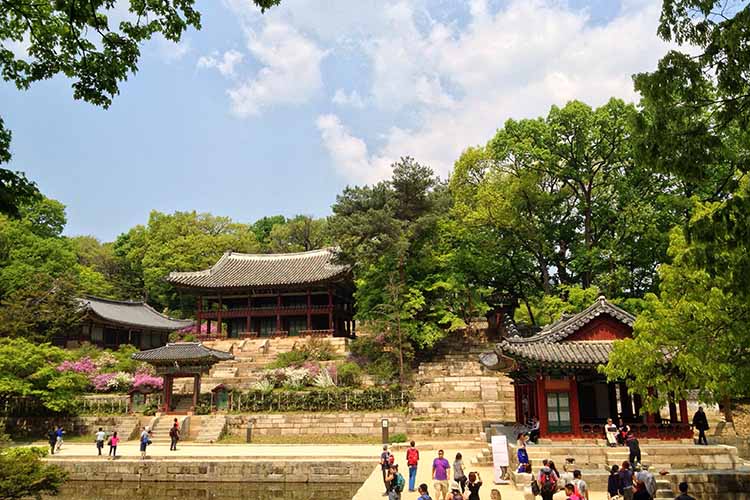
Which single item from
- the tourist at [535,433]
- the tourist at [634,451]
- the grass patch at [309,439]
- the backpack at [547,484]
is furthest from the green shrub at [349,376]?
the backpack at [547,484]

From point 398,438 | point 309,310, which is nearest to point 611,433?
point 398,438

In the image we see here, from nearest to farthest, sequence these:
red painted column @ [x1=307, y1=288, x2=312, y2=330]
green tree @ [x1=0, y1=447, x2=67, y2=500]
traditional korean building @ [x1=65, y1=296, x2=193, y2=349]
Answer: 1. green tree @ [x1=0, y1=447, x2=67, y2=500]
2. traditional korean building @ [x1=65, y1=296, x2=193, y2=349]
3. red painted column @ [x1=307, y1=288, x2=312, y2=330]

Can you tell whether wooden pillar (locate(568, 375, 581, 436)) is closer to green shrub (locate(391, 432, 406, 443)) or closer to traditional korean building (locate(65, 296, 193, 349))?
green shrub (locate(391, 432, 406, 443))

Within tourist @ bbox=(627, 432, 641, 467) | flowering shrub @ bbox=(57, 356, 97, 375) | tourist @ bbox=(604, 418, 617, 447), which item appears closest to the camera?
tourist @ bbox=(627, 432, 641, 467)

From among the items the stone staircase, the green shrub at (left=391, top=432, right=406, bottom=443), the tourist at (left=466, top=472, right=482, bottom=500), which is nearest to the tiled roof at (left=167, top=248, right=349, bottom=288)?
the stone staircase

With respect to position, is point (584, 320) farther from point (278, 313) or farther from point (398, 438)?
point (278, 313)

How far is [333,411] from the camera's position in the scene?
97.1 ft

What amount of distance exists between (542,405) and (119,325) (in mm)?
35762

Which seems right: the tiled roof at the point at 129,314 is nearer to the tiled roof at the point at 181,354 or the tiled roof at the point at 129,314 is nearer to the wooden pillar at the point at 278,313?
the wooden pillar at the point at 278,313

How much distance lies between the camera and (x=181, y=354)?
99.7ft

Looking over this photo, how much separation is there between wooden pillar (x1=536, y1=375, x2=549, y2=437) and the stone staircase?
16327 mm

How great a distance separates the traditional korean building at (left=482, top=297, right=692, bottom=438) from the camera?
19.3 metres

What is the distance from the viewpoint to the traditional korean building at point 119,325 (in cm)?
4231

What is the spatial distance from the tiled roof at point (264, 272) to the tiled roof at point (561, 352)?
2427cm
